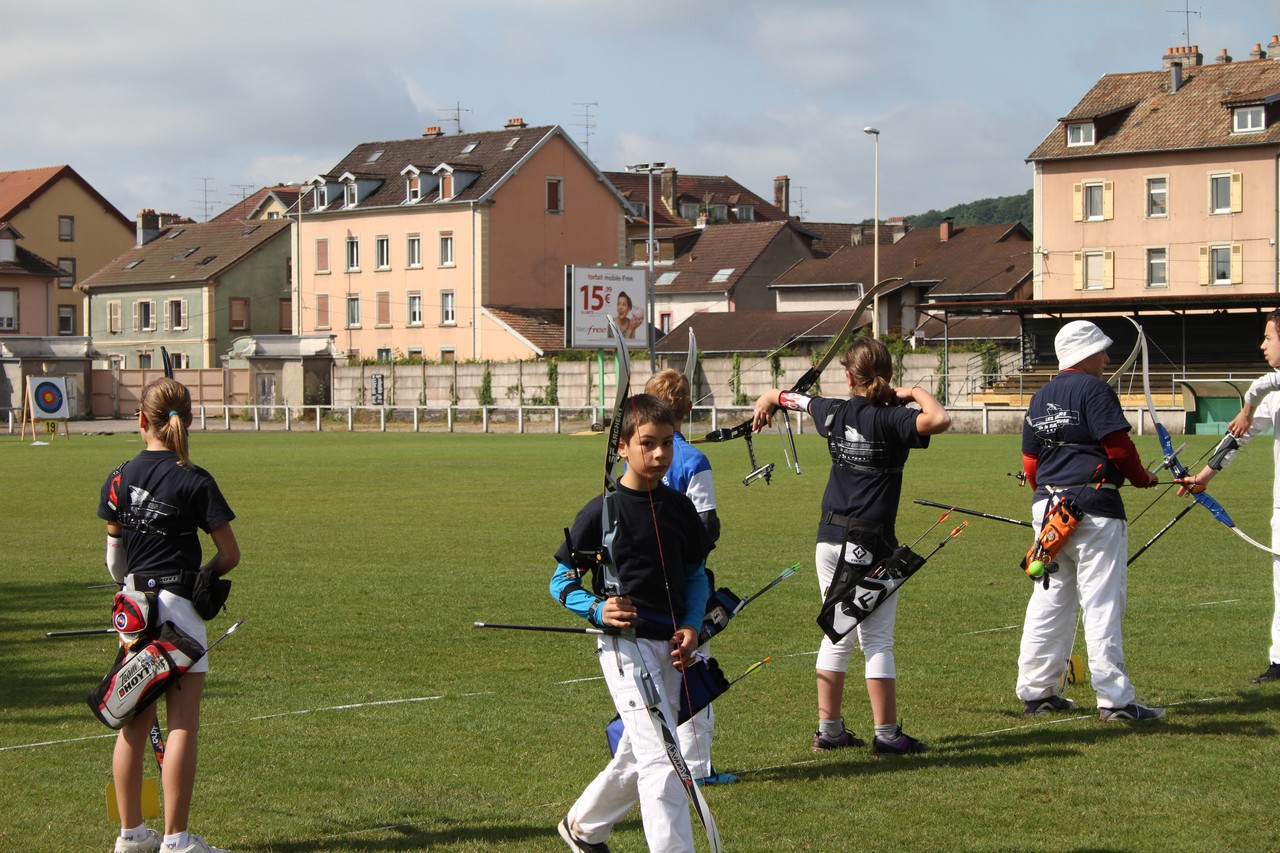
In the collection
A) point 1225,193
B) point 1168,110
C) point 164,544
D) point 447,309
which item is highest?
A: point 1168,110

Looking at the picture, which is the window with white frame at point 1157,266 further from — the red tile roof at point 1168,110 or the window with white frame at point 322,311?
the window with white frame at point 322,311

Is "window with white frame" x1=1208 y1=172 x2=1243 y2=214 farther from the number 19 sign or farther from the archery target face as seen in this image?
the archery target face

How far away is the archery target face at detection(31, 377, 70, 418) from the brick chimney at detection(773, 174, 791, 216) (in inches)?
2839

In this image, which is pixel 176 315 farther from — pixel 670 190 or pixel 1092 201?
pixel 1092 201

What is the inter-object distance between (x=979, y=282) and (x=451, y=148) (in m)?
29.5

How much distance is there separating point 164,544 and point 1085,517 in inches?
183

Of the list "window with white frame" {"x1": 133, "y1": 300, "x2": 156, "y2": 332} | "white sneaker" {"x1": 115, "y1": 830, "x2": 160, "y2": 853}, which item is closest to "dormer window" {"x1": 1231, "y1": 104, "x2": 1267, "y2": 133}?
"window with white frame" {"x1": 133, "y1": 300, "x2": 156, "y2": 332}

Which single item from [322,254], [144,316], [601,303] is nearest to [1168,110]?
[601,303]

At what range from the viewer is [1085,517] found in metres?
7.86

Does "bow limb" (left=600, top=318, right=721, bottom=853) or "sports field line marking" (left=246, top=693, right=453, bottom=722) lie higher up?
"bow limb" (left=600, top=318, right=721, bottom=853)

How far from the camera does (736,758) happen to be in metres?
7.32

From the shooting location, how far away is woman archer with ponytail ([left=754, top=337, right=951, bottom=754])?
7215 mm

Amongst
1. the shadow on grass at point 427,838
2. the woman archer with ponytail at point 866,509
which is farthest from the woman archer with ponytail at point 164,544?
the woman archer with ponytail at point 866,509

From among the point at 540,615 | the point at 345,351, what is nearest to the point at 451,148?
the point at 345,351
